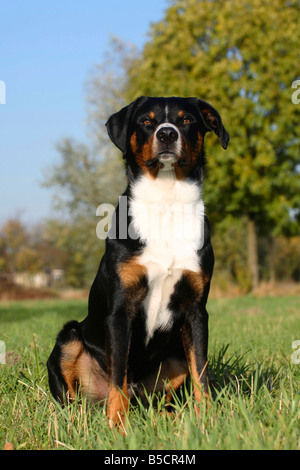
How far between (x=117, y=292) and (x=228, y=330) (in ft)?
13.6

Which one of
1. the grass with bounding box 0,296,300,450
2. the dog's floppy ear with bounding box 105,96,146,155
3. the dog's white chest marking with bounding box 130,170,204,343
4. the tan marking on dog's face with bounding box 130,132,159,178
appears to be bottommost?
the grass with bounding box 0,296,300,450

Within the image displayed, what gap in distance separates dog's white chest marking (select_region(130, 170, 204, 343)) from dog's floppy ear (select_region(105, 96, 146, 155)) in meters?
0.31

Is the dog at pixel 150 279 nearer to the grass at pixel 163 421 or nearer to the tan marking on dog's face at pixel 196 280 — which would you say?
the tan marking on dog's face at pixel 196 280

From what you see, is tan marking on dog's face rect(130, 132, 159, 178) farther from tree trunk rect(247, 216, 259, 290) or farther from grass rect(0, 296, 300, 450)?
tree trunk rect(247, 216, 259, 290)

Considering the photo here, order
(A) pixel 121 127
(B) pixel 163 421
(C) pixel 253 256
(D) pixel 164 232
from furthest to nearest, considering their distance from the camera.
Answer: (C) pixel 253 256 → (A) pixel 121 127 → (D) pixel 164 232 → (B) pixel 163 421

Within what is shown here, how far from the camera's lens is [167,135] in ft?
10.4

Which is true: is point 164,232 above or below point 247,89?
below

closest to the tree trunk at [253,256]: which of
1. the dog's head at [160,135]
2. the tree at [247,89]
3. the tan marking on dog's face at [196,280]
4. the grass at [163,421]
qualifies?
the tree at [247,89]

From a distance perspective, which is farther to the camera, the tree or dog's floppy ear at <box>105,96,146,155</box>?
the tree

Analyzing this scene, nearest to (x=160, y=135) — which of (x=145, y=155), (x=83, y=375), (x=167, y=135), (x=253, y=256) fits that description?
(x=167, y=135)

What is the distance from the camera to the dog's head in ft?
10.4

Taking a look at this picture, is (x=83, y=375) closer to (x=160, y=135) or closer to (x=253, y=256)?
(x=160, y=135)

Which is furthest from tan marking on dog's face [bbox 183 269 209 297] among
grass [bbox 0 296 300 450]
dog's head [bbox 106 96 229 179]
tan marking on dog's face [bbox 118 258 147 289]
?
dog's head [bbox 106 96 229 179]

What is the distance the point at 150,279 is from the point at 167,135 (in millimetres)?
925
